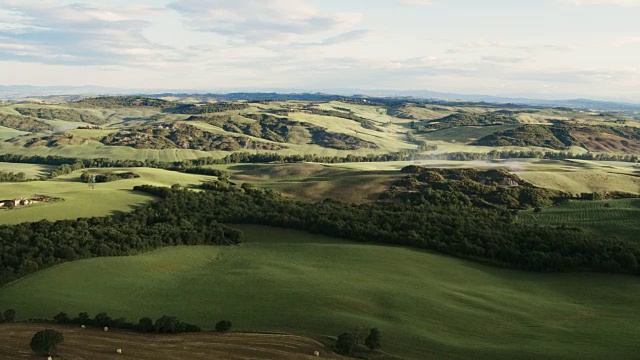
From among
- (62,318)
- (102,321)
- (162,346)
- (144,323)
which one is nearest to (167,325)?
(144,323)

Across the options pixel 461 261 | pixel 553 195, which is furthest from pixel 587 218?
pixel 461 261

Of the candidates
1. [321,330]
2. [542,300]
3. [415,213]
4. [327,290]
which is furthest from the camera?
[415,213]

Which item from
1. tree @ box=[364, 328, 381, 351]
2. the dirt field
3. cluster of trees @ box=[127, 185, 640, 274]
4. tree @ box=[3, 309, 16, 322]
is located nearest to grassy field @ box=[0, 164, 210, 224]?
cluster of trees @ box=[127, 185, 640, 274]

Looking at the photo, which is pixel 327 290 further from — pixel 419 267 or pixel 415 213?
pixel 415 213

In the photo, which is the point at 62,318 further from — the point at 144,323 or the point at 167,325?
the point at 167,325

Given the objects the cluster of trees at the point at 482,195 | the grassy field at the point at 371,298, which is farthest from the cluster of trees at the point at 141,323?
the cluster of trees at the point at 482,195
